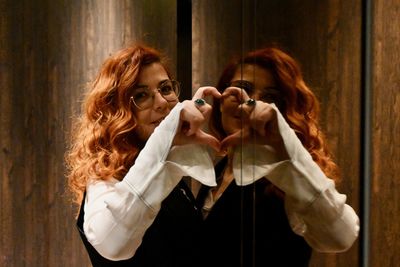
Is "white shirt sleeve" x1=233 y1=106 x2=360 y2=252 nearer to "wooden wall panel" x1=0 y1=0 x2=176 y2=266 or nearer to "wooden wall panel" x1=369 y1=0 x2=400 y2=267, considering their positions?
"wooden wall panel" x1=369 y1=0 x2=400 y2=267

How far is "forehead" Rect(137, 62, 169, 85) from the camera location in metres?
0.79

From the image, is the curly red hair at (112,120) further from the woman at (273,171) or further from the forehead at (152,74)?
the woman at (273,171)

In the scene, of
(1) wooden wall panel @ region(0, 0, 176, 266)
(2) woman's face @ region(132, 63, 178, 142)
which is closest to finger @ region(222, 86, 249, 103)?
(2) woman's face @ region(132, 63, 178, 142)

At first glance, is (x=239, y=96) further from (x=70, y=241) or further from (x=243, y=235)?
(x=70, y=241)

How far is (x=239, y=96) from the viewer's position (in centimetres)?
68

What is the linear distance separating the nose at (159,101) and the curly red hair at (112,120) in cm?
4

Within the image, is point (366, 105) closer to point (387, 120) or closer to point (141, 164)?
point (387, 120)

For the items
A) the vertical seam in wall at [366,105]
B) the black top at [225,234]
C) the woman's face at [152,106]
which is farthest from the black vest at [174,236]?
the vertical seam in wall at [366,105]

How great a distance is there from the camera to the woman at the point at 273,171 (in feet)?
2.02

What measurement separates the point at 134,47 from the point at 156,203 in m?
0.26

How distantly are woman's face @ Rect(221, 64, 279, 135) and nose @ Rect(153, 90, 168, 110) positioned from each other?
11 centimetres

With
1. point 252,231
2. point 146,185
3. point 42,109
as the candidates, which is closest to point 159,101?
point 146,185

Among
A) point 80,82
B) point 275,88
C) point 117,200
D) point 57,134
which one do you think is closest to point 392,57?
point 275,88

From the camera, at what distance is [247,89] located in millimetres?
667
